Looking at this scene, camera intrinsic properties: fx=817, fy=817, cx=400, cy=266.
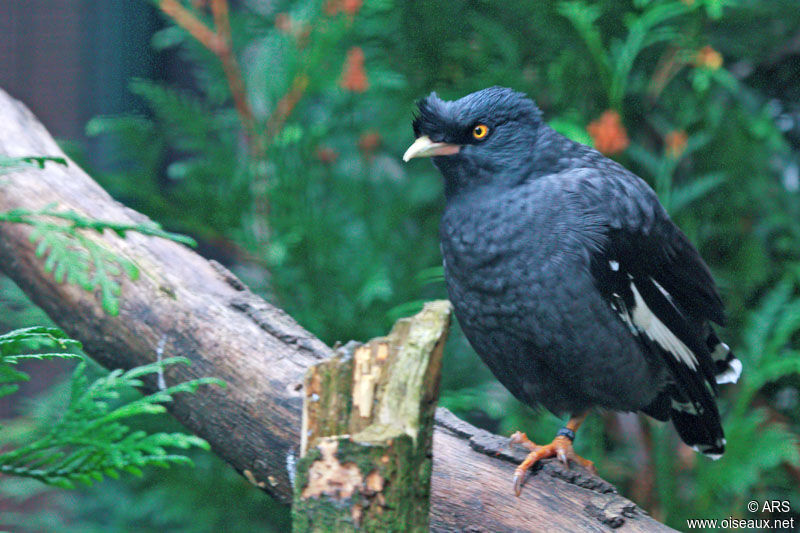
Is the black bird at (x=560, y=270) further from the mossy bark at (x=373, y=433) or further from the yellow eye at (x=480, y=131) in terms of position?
the mossy bark at (x=373, y=433)

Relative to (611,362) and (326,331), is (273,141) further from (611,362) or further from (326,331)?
(611,362)

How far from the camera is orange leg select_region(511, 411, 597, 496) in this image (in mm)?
1905

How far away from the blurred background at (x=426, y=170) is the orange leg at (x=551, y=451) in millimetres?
499

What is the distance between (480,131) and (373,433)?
124 centimetres

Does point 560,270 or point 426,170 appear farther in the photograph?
point 426,170

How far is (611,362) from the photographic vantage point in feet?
7.10

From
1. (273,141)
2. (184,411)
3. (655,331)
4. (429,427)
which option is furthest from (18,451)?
(273,141)

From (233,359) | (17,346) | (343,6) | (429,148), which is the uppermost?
(343,6)

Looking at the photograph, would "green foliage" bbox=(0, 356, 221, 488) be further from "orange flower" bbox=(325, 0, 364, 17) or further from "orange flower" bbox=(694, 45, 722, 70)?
"orange flower" bbox=(694, 45, 722, 70)

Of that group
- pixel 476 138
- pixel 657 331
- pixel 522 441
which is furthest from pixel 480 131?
pixel 522 441

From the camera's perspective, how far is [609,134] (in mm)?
2840

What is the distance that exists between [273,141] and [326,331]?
2.54ft

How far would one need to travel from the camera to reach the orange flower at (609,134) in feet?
9.30

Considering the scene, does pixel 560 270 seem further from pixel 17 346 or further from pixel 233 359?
pixel 17 346
